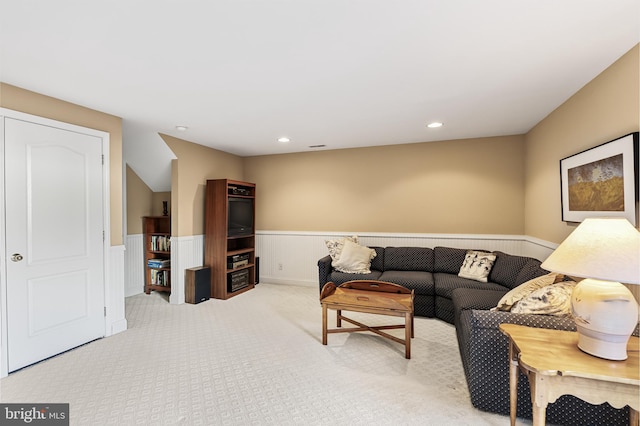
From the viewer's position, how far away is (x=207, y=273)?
14.6ft

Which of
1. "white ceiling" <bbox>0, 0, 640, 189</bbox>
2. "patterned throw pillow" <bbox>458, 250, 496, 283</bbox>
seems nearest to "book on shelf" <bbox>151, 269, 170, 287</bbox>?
"white ceiling" <bbox>0, 0, 640, 189</bbox>

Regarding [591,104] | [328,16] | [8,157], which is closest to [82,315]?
[8,157]

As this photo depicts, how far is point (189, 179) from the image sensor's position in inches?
174

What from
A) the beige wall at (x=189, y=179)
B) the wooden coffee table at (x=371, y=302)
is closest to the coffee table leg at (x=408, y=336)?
the wooden coffee table at (x=371, y=302)

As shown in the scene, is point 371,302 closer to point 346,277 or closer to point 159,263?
point 346,277

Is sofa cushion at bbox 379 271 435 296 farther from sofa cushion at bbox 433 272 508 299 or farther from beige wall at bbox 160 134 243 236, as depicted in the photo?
→ beige wall at bbox 160 134 243 236

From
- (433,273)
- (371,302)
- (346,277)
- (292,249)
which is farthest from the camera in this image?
(292,249)

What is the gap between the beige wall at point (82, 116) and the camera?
7.99 feet

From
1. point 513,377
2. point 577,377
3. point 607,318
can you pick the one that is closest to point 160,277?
point 513,377

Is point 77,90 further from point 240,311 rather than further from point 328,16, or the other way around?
point 240,311

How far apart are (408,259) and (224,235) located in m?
2.72

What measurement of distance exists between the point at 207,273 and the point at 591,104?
4.70m

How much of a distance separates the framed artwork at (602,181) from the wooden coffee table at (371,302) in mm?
1620

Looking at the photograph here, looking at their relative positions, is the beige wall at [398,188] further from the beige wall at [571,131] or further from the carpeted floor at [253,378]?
the carpeted floor at [253,378]
